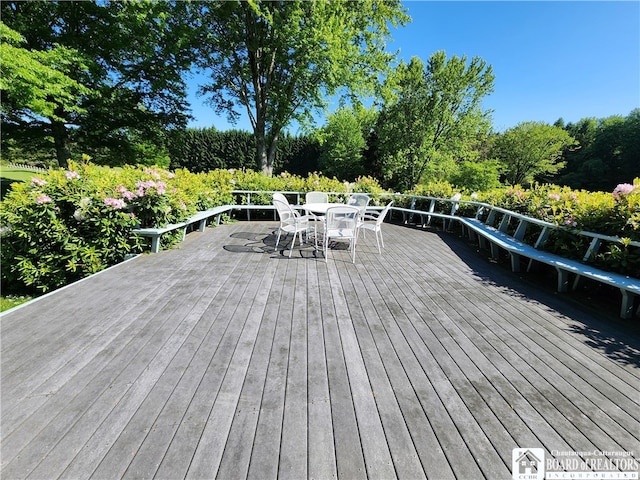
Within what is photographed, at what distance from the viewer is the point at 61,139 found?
996 centimetres

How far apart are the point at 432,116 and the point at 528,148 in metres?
9.74

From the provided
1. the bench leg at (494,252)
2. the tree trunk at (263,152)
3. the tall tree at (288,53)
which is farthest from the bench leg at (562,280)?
the tree trunk at (263,152)

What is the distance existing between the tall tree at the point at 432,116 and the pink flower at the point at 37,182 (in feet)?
40.2

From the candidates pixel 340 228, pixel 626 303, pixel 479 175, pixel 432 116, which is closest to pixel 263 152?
pixel 340 228

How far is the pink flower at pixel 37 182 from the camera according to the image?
11.6 ft

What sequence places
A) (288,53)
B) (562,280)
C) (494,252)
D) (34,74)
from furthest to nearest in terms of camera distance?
(288,53), (34,74), (494,252), (562,280)

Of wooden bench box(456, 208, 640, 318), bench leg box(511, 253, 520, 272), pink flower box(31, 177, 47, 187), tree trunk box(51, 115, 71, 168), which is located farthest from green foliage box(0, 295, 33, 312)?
tree trunk box(51, 115, 71, 168)

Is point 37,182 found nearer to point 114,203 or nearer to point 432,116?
point 114,203

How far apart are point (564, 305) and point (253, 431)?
3.32m

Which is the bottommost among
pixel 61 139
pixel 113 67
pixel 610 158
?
pixel 61 139

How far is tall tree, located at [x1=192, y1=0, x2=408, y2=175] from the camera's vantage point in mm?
8898

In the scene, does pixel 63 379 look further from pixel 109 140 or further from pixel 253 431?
pixel 109 140

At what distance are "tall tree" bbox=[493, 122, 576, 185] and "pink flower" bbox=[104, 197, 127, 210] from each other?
20.9m

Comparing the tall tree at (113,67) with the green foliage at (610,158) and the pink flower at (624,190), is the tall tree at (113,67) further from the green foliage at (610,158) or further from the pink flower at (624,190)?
the green foliage at (610,158)
